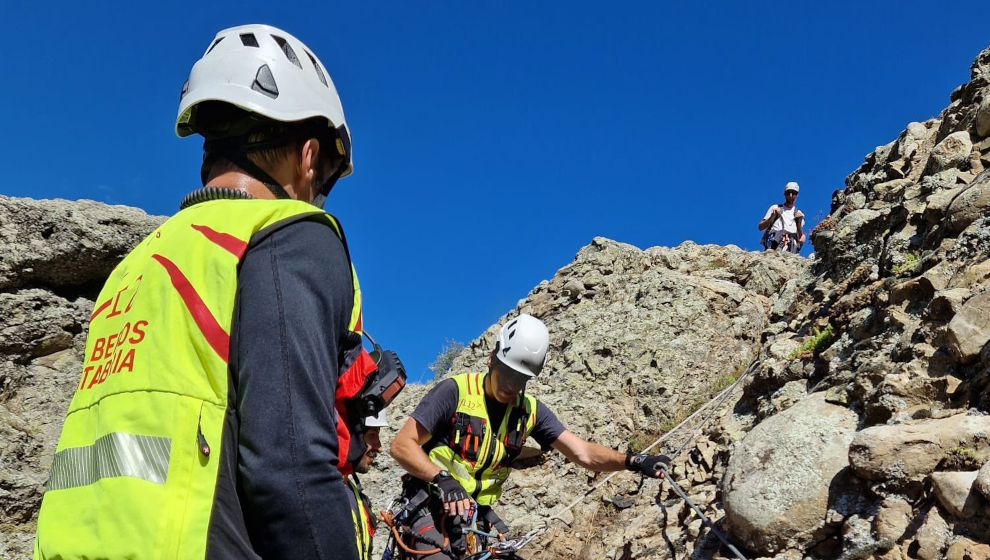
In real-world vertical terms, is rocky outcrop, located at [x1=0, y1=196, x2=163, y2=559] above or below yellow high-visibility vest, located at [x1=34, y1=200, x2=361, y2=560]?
above

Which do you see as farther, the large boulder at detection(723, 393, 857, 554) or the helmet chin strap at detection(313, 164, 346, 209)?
the large boulder at detection(723, 393, 857, 554)

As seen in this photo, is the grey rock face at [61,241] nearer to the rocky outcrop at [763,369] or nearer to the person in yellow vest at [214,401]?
the rocky outcrop at [763,369]

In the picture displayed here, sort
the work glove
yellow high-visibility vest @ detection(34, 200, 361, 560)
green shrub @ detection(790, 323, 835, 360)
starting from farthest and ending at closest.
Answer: green shrub @ detection(790, 323, 835, 360) → the work glove → yellow high-visibility vest @ detection(34, 200, 361, 560)

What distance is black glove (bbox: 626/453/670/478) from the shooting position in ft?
19.2

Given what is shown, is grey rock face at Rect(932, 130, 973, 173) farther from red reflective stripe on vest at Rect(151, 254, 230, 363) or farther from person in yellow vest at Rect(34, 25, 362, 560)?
red reflective stripe on vest at Rect(151, 254, 230, 363)

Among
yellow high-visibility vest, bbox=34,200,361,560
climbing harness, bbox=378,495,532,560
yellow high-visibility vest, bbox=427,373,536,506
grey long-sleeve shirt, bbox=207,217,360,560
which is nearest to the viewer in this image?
yellow high-visibility vest, bbox=34,200,361,560

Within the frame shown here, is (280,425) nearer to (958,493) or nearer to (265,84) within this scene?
(265,84)

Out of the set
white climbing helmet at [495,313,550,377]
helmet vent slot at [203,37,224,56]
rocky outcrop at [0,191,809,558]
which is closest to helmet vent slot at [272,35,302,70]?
helmet vent slot at [203,37,224,56]

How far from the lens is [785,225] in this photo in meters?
15.2

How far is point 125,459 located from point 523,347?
5.12 metres

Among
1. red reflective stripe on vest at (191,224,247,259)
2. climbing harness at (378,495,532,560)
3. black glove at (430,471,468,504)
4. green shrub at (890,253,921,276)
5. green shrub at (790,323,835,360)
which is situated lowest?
red reflective stripe on vest at (191,224,247,259)

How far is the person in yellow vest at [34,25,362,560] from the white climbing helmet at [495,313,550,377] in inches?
179

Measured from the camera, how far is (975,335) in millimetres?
4766

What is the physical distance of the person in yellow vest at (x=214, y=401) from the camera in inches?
59.2
